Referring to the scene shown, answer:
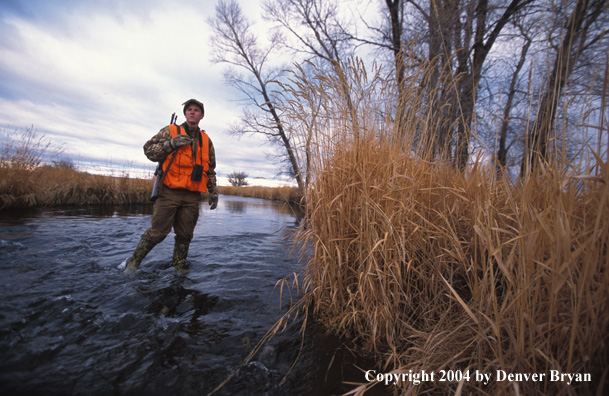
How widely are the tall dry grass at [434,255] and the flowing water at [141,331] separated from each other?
0.50 meters

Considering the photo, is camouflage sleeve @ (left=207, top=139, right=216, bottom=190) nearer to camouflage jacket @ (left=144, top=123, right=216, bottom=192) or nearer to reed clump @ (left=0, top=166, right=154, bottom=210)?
camouflage jacket @ (left=144, top=123, right=216, bottom=192)

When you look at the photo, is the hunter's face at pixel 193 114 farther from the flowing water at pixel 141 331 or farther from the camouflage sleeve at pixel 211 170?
the flowing water at pixel 141 331

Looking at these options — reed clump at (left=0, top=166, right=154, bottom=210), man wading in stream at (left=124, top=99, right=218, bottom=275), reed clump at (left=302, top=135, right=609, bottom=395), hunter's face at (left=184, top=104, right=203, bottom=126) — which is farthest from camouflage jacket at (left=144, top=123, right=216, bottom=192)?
reed clump at (left=0, top=166, right=154, bottom=210)

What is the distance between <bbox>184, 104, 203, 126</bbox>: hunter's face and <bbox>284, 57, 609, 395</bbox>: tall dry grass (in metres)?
1.94

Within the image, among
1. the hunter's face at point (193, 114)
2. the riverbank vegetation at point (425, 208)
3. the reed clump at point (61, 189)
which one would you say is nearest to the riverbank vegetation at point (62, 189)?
the reed clump at point (61, 189)

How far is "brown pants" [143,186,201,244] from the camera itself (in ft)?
10.6

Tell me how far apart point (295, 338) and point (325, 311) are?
333 mm

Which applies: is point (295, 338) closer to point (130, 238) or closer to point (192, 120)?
point (192, 120)

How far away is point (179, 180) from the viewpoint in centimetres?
328

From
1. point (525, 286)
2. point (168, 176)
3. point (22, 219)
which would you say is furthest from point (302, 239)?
point (22, 219)

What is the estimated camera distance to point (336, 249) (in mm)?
1886

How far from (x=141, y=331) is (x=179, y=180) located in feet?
6.39

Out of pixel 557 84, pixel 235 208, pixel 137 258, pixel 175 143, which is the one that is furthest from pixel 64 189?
pixel 557 84

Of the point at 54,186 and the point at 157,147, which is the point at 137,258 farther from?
the point at 54,186
